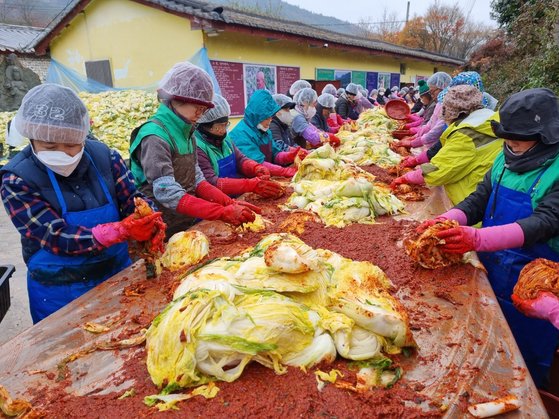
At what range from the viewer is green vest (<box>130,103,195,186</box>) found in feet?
9.57

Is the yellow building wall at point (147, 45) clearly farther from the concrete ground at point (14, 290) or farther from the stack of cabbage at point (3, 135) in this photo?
the concrete ground at point (14, 290)

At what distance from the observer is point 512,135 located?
243 centimetres

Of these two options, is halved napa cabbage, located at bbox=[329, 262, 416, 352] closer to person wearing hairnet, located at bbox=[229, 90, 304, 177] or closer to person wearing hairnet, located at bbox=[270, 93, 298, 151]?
person wearing hairnet, located at bbox=[229, 90, 304, 177]

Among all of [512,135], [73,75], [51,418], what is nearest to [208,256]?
[51,418]

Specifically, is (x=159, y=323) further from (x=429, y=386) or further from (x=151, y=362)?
(x=429, y=386)

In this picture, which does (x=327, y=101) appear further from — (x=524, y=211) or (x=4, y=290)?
(x=4, y=290)

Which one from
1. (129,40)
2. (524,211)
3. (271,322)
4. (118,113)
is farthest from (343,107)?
(271,322)

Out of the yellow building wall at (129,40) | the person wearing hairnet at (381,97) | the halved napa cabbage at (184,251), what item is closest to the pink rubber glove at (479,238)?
the halved napa cabbage at (184,251)

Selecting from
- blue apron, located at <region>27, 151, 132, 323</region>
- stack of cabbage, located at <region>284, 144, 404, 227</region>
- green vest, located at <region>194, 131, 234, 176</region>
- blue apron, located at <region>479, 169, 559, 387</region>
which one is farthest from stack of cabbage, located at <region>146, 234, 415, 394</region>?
green vest, located at <region>194, 131, 234, 176</region>

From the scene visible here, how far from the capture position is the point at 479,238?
242 centimetres

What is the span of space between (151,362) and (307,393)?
2.06 feet

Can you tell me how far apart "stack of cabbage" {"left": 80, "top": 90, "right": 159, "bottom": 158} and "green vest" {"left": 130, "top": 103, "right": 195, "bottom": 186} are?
755 cm

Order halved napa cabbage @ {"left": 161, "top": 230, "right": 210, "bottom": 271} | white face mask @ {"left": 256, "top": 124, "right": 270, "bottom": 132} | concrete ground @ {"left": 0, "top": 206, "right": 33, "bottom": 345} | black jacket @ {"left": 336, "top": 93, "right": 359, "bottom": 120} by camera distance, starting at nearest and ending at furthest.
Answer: halved napa cabbage @ {"left": 161, "top": 230, "right": 210, "bottom": 271}, concrete ground @ {"left": 0, "top": 206, "right": 33, "bottom": 345}, white face mask @ {"left": 256, "top": 124, "right": 270, "bottom": 132}, black jacket @ {"left": 336, "top": 93, "right": 359, "bottom": 120}

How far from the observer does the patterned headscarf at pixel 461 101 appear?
12.1ft
